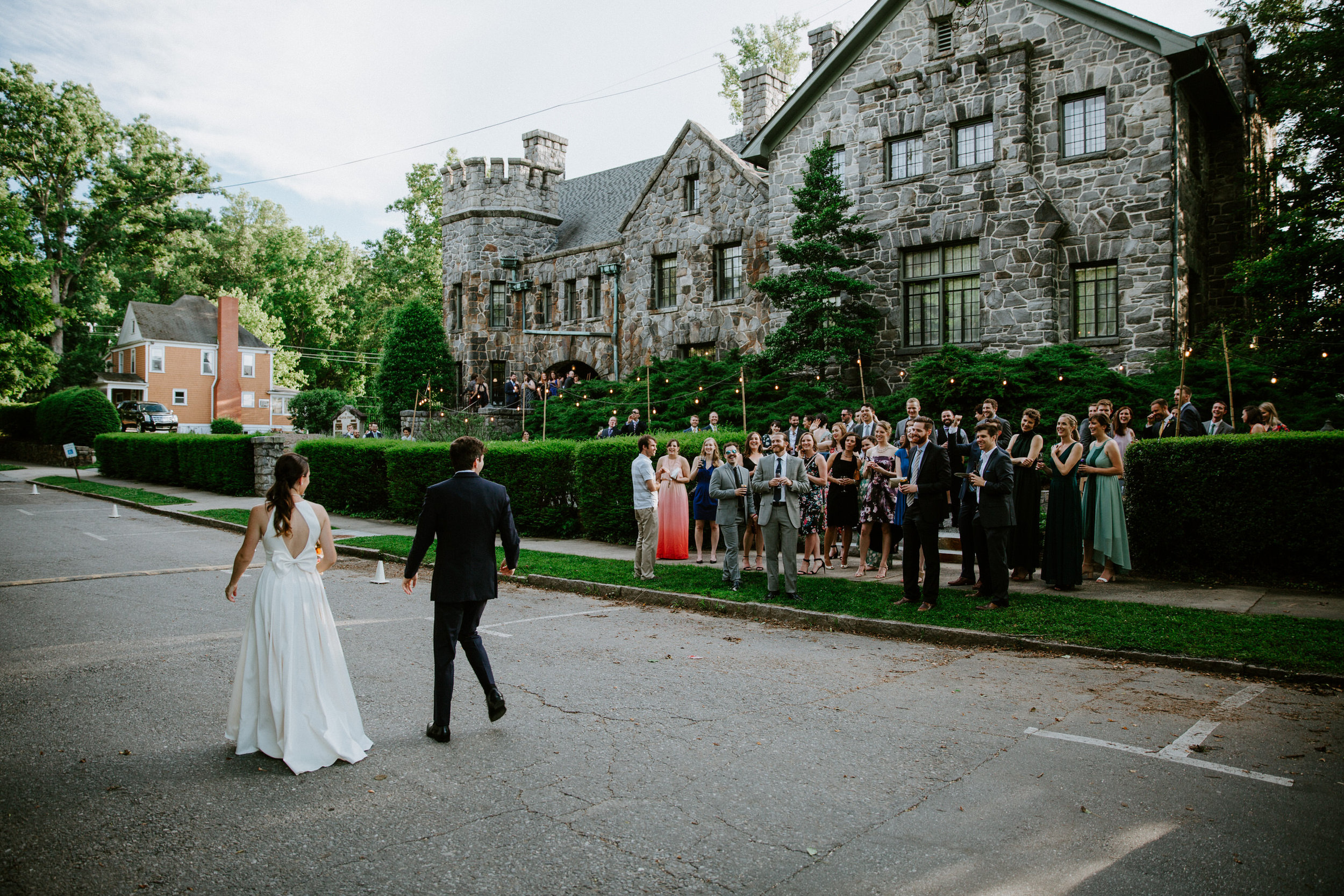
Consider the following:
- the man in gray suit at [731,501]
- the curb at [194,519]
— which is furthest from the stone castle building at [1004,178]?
the curb at [194,519]

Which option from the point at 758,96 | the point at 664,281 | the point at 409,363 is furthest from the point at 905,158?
the point at 409,363

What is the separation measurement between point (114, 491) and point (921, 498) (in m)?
26.2

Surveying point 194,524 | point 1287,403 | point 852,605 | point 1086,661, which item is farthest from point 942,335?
point 194,524

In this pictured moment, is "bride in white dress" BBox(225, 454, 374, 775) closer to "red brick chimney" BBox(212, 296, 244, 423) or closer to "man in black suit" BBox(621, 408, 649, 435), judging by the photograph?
"man in black suit" BBox(621, 408, 649, 435)

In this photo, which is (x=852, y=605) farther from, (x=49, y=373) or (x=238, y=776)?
(x=49, y=373)

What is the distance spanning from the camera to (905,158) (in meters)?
22.3

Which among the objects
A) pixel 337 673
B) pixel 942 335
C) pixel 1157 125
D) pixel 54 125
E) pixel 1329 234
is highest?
pixel 54 125

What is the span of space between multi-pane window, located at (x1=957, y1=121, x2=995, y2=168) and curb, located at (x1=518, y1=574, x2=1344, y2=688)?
50.4 feet

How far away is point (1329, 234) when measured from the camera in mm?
18359

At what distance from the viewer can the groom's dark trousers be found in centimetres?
542

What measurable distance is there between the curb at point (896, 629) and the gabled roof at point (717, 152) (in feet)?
58.2

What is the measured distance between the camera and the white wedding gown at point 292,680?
489 centimetres

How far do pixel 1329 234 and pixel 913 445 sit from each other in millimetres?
14123

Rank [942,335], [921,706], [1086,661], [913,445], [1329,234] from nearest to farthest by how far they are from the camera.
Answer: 1. [921,706]
2. [1086,661]
3. [913,445]
4. [1329,234]
5. [942,335]
